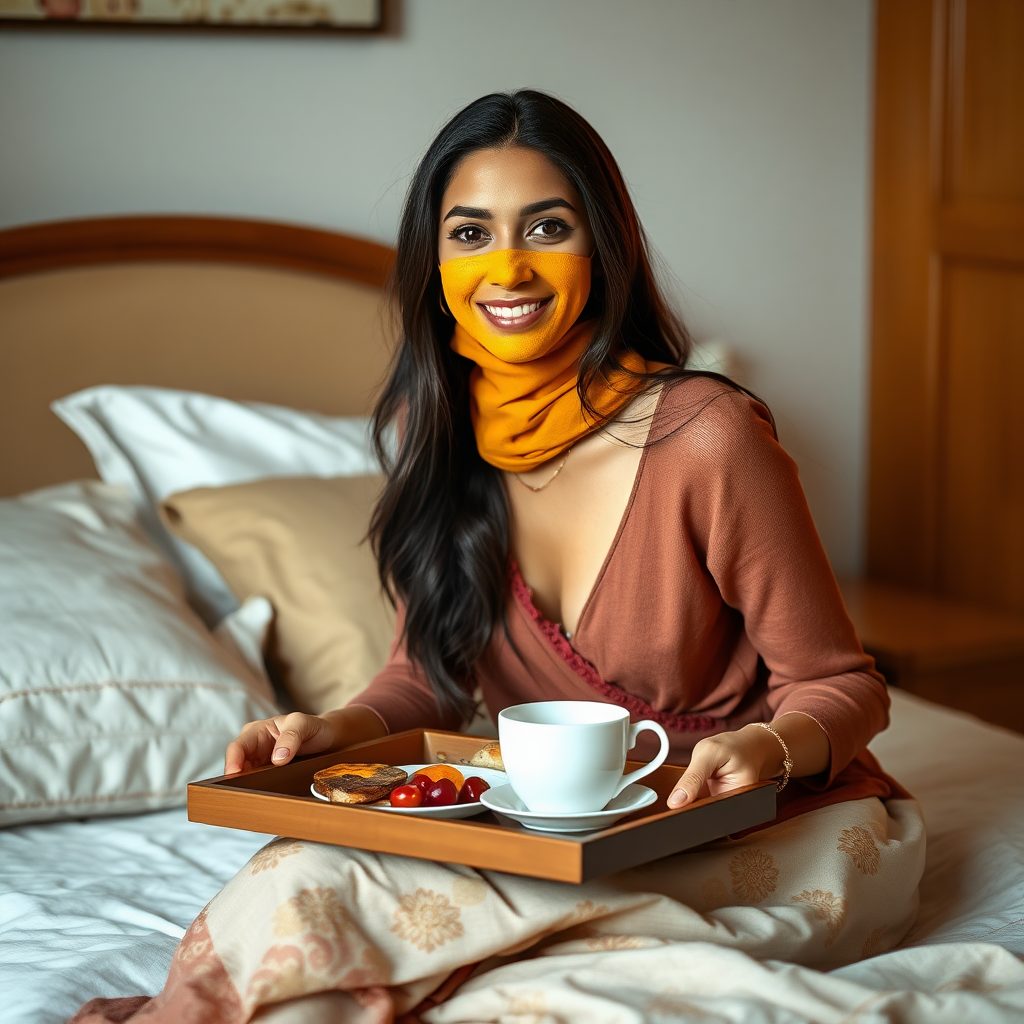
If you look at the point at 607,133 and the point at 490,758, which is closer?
the point at 490,758

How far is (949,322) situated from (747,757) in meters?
2.03

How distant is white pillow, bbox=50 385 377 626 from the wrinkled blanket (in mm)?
1062

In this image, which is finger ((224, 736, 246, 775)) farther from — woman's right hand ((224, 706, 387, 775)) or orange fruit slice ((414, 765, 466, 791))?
orange fruit slice ((414, 765, 466, 791))

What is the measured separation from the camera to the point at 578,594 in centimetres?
131

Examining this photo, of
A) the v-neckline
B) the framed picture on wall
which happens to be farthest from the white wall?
the v-neckline

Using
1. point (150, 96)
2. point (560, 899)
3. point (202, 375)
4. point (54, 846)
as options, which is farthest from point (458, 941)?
point (150, 96)

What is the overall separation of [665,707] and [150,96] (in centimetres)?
154

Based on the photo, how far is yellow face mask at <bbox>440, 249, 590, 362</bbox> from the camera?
1.19m

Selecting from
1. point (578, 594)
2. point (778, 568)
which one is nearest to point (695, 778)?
point (778, 568)

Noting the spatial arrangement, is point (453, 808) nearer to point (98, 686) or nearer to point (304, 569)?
point (98, 686)

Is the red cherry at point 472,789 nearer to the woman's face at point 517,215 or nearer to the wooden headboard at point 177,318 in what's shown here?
the woman's face at point 517,215

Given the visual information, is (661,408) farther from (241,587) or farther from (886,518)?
(886,518)

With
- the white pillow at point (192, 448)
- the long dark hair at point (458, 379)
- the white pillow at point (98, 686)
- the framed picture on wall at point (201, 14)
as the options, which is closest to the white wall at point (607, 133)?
the framed picture on wall at point (201, 14)

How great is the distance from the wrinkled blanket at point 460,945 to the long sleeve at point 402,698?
37 centimetres
